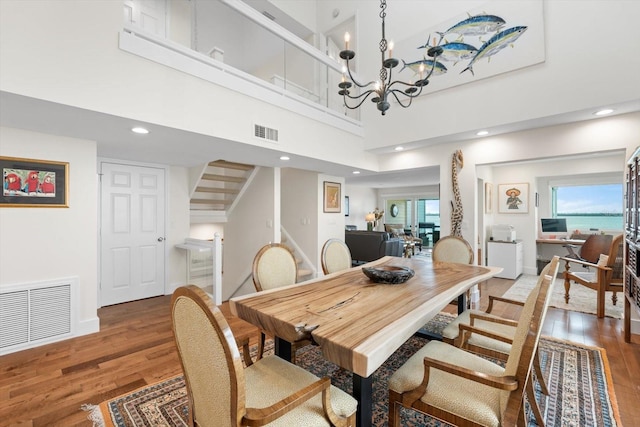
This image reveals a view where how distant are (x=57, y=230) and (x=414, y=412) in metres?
3.68

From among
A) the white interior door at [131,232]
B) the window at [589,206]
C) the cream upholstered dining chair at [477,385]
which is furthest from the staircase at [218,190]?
the window at [589,206]

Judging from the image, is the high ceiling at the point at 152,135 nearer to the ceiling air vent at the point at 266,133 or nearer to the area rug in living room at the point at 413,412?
the ceiling air vent at the point at 266,133

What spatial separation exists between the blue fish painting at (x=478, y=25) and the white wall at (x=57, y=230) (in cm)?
469

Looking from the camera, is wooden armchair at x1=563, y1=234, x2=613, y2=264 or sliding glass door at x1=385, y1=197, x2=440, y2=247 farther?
sliding glass door at x1=385, y1=197, x2=440, y2=247

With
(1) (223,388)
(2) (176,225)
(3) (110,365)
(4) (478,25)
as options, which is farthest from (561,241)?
(3) (110,365)

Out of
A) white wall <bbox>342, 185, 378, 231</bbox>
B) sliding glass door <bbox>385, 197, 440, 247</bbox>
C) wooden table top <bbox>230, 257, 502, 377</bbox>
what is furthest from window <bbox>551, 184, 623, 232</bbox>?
white wall <bbox>342, 185, 378, 231</bbox>

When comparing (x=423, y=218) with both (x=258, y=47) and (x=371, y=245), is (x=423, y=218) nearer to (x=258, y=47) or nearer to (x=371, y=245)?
(x=371, y=245)

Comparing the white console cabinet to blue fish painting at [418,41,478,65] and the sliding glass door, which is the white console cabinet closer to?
blue fish painting at [418,41,478,65]

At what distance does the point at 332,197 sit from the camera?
614cm

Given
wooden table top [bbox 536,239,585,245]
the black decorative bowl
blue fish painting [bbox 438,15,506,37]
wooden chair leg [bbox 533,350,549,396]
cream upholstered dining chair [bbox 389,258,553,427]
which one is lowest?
wooden chair leg [bbox 533,350,549,396]

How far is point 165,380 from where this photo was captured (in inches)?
88.7

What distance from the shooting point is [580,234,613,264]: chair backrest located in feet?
15.4

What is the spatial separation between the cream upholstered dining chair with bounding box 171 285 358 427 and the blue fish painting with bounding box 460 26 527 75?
A: 4175 mm

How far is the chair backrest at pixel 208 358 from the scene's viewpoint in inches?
36.6
